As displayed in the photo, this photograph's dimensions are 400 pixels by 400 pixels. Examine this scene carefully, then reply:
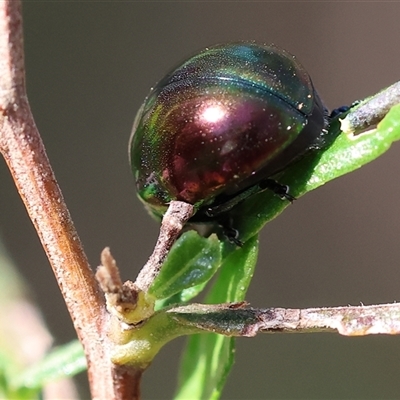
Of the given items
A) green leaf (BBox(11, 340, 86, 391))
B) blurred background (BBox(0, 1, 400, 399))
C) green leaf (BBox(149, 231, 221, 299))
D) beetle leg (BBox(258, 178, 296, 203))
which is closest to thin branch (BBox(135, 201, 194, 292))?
green leaf (BBox(149, 231, 221, 299))

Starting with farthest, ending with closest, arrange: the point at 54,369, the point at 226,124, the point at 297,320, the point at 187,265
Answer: the point at 54,369
the point at 226,124
the point at 187,265
the point at 297,320

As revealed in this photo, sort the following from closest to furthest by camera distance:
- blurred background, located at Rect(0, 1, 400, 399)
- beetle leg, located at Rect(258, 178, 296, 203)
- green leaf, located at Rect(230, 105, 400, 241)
→ green leaf, located at Rect(230, 105, 400, 241)
beetle leg, located at Rect(258, 178, 296, 203)
blurred background, located at Rect(0, 1, 400, 399)

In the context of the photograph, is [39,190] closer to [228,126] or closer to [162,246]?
[162,246]

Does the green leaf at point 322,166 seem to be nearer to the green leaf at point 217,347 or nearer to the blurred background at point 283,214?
the green leaf at point 217,347

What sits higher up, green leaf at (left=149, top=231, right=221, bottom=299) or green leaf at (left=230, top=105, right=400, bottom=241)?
green leaf at (left=230, top=105, right=400, bottom=241)

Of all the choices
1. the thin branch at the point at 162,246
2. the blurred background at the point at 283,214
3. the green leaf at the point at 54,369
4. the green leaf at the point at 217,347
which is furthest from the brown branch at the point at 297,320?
the blurred background at the point at 283,214

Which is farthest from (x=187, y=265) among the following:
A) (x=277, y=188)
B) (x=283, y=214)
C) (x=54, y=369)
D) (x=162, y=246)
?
(x=283, y=214)

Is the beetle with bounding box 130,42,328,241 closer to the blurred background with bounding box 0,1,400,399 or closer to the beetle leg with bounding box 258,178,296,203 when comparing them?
the beetle leg with bounding box 258,178,296,203
